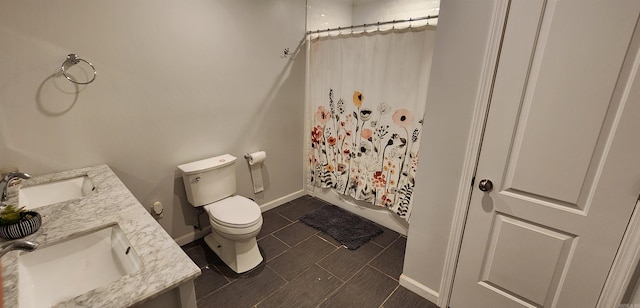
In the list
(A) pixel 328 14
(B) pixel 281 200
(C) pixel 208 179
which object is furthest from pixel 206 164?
(A) pixel 328 14

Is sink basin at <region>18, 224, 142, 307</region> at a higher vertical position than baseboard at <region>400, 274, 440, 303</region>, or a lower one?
higher

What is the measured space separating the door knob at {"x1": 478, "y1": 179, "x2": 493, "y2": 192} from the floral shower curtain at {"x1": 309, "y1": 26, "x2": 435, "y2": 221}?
80 centimetres

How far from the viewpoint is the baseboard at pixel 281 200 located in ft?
9.33

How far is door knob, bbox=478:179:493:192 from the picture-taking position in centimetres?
135

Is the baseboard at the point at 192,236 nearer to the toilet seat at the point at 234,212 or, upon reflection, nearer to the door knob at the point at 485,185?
the toilet seat at the point at 234,212

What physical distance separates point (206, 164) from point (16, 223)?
117 centimetres

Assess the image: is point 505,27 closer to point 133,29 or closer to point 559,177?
point 559,177

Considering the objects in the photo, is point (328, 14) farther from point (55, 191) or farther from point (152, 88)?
point (55, 191)

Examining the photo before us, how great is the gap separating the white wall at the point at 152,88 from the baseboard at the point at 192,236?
0.06 m

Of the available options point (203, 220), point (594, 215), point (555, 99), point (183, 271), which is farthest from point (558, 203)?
point (203, 220)

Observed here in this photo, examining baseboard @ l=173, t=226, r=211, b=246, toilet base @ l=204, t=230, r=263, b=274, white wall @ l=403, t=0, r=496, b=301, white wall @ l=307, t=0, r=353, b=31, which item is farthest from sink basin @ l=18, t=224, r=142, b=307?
white wall @ l=307, t=0, r=353, b=31

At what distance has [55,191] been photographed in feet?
4.89

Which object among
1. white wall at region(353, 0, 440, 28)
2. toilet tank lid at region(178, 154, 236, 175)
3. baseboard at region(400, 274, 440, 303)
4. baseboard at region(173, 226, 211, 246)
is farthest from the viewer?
white wall at region(353, 0, 440, 28)

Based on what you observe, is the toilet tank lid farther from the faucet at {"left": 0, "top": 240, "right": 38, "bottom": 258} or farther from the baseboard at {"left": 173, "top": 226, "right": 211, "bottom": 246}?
the faucet at {"left": 0, "top": 240, "right": 38, "bottom": 258}
